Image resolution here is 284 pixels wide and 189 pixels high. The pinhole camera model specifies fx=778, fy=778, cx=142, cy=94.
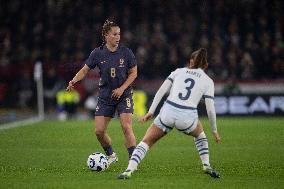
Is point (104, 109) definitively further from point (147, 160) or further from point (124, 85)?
point (147, 160)

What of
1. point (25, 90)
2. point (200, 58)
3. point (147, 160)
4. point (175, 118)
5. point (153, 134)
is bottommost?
point (25, 90)

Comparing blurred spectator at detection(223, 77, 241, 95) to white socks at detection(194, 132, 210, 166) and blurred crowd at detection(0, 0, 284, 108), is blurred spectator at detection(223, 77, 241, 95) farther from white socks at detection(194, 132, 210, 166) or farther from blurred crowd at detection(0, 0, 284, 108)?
white socks at detection(194, 132, 210, 166)

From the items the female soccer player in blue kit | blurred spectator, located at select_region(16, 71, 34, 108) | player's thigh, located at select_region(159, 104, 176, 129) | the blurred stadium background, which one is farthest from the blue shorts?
blurred spectator, located at select_region(16, 71, 34, 108)

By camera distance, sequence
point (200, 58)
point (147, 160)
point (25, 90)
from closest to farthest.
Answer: point (200, 58) → point (147, 160) → point (25, 90)

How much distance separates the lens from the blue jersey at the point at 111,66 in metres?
12.6

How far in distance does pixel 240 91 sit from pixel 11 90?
372 inches

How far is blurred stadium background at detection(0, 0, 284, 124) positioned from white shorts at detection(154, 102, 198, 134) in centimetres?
1609

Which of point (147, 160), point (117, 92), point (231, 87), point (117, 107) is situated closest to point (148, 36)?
point (231, 87)

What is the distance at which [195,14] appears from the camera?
107 feet

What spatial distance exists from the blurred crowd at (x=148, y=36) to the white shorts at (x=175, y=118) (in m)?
18.2

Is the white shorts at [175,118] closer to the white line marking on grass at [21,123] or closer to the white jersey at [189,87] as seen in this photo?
the white jersey at [189,87]

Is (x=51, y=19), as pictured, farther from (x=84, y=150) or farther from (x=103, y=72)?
(x=103, y=72)

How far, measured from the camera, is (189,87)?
10.9 m

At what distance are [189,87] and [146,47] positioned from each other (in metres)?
19.8
